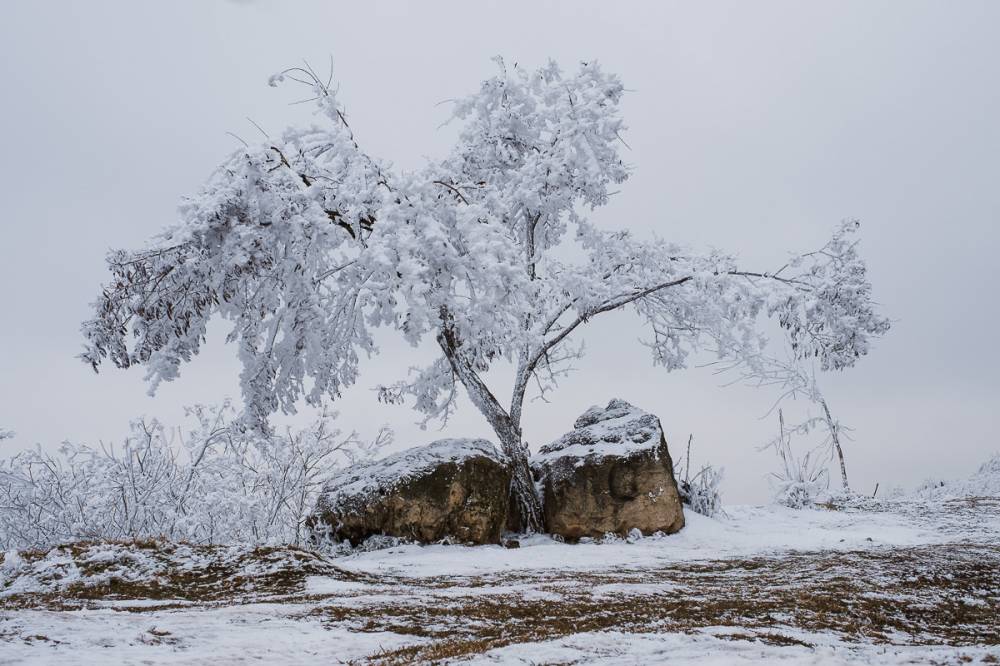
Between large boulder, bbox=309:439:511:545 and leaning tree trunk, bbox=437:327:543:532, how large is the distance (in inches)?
26.1

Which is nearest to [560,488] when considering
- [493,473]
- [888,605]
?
[493,473]

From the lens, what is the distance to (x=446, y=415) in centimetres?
1399

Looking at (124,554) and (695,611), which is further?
(124,554)

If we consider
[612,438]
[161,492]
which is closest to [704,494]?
[612,438]

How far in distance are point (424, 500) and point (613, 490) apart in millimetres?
2998

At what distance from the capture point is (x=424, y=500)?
10789mm

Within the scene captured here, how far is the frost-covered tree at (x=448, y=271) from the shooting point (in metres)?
9.83

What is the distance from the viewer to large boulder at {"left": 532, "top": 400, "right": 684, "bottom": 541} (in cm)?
1154

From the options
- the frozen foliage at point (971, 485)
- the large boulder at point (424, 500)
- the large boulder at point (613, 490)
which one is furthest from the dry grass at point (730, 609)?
the frozen foliage at point (971, 485)

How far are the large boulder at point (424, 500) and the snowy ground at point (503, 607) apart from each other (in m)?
1.37

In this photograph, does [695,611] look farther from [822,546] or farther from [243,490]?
[243,490]

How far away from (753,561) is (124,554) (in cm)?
657

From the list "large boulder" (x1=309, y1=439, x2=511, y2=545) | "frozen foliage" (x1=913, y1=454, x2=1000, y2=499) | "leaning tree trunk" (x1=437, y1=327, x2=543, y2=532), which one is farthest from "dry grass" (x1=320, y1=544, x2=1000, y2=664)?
"frozen foliage" (x1=913, y1=454, x2=1000, y2=499)

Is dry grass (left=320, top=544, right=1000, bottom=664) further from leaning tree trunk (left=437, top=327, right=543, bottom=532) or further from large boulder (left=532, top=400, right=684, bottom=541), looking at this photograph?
leaning tree trunk (left=437, top=327, right=543, bottom=532)
